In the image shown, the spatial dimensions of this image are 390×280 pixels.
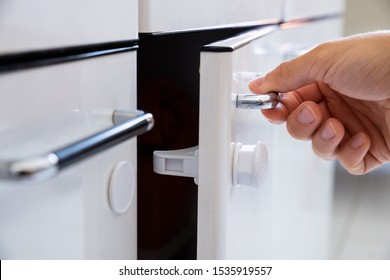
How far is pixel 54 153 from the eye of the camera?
209 millimetres

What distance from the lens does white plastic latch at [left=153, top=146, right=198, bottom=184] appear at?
37 cm

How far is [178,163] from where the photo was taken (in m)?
0.38

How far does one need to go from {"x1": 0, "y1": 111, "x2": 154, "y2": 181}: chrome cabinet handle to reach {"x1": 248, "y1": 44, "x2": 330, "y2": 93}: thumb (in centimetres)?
18

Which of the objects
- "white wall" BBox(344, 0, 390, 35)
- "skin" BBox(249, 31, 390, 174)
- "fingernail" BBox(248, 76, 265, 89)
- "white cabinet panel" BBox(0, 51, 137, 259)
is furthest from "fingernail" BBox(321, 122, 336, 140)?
"white wall" BBox(344, 0, 390, 35)

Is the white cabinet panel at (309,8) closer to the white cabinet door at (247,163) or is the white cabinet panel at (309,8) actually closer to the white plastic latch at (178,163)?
the white cabinet door at (247,163)

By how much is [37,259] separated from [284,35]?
46 cm

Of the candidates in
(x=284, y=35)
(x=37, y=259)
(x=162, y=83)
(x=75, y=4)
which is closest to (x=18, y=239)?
(x=37, y=259)

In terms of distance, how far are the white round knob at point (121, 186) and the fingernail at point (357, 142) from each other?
296 millimetres

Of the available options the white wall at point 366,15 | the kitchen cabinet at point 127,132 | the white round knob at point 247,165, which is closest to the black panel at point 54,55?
the kitchen cabinet at point 127,132

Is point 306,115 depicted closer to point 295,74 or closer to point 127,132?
point 295,74

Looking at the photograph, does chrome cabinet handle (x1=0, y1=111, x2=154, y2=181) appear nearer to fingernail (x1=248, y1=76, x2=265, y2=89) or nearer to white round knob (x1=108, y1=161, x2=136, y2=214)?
white round knob (x1=108, y1=161, x2=136, y2=214)

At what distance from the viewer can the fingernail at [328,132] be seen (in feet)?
1.75

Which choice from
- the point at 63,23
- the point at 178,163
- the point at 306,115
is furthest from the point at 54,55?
the point at 306,115
